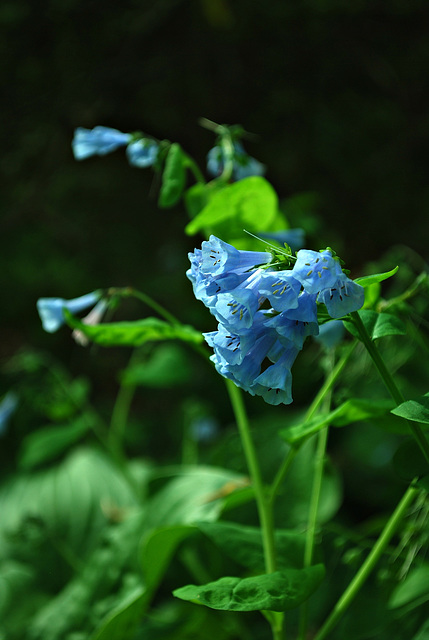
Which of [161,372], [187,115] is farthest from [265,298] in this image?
[187,115]

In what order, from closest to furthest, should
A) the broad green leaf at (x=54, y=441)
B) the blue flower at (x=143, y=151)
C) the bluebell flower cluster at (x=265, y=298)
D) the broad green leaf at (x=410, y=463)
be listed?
the bluebell flower cluster at (x=265, y=298)
the broad green leaf at (x=410, y=463)
the blue flower at (x=143, y=151)
the broad green leaf at (x=54, y=441)

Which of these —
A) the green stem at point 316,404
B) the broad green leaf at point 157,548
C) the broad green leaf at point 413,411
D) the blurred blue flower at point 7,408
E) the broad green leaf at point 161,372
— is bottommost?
the blurred blue flower at point 7,408

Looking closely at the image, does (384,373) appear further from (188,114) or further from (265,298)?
(188,114)

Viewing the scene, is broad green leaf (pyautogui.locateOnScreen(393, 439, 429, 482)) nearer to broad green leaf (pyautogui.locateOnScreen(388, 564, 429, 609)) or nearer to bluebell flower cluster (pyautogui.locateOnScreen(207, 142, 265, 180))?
broad green leaf (pyautogui.locateOnScreen(388, 564, 429, 609))

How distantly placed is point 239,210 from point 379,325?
33cm

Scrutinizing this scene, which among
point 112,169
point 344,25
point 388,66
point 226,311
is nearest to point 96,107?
point 112,169

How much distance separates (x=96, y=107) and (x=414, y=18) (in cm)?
120

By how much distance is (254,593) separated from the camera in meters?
0.61

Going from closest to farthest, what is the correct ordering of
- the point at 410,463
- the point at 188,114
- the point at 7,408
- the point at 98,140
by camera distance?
the point at 410,463 → the point at 98,140 → the point at 7,408 → the point at 188,114

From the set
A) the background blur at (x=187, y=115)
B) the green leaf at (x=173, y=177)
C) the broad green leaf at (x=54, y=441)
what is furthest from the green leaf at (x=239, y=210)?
the background blur at (x=187, y=115)

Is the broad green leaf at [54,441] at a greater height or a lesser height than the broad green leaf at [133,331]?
lesser

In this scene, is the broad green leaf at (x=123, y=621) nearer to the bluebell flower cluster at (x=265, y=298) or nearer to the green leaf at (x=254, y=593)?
the green leaf at (x=254, y=593)

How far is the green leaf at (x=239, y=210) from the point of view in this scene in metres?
0.84

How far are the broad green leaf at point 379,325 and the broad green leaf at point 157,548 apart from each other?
41cm
